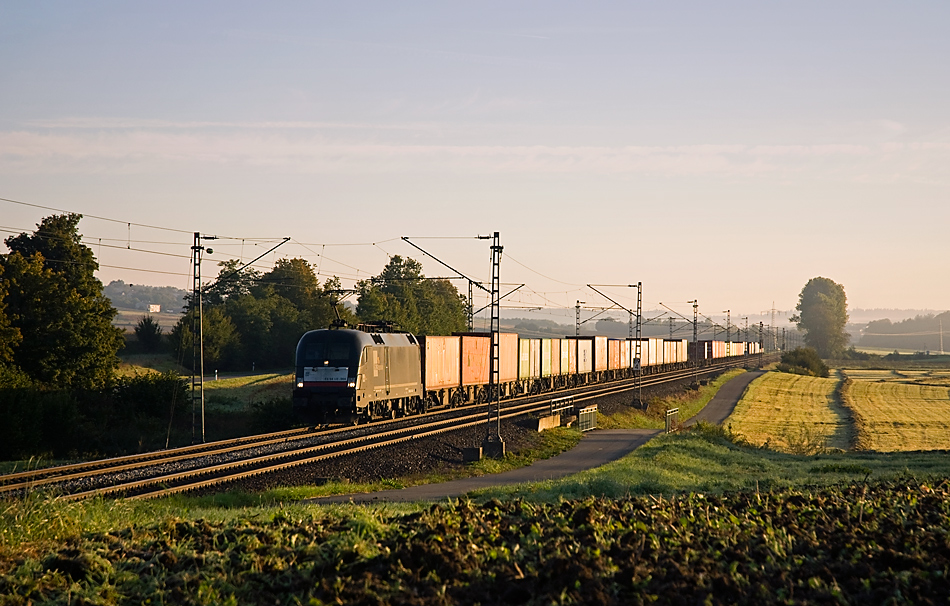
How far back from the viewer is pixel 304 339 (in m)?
34.2

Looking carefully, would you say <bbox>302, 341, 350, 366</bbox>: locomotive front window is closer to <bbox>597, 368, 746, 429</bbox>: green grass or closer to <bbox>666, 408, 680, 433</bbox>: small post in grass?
<bbox>597, 368, 746, 429</bbox>: green grass

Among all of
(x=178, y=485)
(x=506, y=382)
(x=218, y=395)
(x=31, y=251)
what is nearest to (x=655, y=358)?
(x=506, y=382)

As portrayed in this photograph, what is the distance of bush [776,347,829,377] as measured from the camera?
126 metres

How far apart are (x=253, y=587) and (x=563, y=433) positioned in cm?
2852

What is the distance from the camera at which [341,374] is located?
32750 millimetres

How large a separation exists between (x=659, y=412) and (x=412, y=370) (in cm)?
2054

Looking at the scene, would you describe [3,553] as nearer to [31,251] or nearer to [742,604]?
[742,604]

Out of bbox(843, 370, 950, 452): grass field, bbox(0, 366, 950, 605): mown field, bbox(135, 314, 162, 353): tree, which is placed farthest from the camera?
bbox(135, 314, 162, 353): tree

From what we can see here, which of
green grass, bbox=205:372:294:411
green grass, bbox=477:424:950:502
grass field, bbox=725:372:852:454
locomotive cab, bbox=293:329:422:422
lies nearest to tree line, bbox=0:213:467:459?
locomotive cab, bbox=293:329:422:422

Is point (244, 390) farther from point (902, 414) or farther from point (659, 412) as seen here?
point (902, 414)

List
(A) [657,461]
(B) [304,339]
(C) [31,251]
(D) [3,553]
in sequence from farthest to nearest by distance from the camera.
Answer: (C) [31,251] < (B) [304,339] < (A) [657,461] < (D) [3,553]

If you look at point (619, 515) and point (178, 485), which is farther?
point (178, 485)

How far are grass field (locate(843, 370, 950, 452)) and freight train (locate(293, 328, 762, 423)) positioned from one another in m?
15.5

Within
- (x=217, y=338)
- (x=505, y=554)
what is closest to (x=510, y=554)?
(x=505, y=554)
